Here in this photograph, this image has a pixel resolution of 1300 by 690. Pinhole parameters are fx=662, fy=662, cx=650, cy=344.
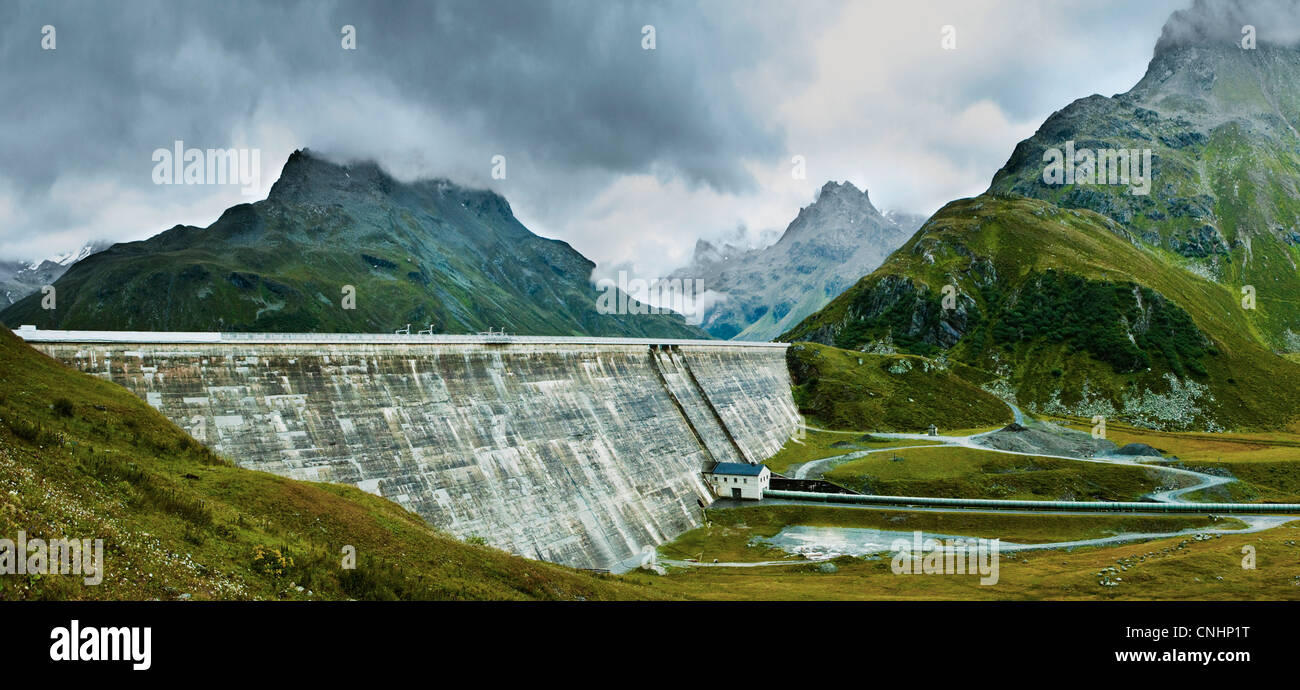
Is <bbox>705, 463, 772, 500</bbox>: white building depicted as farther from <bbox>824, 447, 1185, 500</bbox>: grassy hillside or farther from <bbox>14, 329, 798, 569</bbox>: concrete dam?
<bbox>824, 447, 1185, 500</bbox>: grassy hillside

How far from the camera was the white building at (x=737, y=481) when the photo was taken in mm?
94000

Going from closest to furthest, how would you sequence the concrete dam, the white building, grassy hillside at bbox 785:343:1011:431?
the concrete dam
the white building
grassy hillside at bbox 785:343:1011:431

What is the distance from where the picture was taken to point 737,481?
94438 mm

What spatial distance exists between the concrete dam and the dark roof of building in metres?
2.56

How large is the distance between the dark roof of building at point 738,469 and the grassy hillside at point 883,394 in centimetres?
5821

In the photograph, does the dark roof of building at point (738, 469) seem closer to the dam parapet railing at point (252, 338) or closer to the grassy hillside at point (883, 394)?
the dam parapet railing at point (252, 338)

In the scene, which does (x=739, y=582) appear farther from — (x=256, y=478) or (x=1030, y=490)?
(x=1030, y=490)

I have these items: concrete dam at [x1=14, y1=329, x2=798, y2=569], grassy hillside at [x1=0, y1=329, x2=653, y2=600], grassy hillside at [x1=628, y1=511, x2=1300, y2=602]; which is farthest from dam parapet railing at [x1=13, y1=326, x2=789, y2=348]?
grassy hillside at [x1=628, y1=511, x2=1300, y2=602]

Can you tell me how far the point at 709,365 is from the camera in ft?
414

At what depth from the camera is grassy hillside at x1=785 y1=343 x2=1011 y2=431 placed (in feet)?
498

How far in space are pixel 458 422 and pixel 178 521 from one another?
3895 cm

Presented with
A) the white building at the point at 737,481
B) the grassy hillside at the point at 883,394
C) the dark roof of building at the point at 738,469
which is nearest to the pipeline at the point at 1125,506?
the white building at the point at 737,481

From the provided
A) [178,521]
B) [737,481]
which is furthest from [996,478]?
[178,521]
